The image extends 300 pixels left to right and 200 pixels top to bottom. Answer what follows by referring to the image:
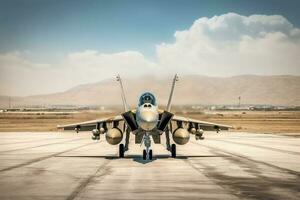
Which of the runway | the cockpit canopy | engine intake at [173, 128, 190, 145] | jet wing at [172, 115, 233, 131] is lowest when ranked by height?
the runway

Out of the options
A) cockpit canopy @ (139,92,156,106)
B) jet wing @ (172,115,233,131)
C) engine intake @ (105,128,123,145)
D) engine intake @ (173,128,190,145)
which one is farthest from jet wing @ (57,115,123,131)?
engine intake @ (173,128,190,145)

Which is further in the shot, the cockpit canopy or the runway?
the cockpit canopy

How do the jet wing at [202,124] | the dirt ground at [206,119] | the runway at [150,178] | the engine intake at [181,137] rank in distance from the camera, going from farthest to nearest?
1. the dirt ground at [206,119]
2. the jet wing at [202,124]
3. the engine intake at [181,137]
4. the runway at [150,178]

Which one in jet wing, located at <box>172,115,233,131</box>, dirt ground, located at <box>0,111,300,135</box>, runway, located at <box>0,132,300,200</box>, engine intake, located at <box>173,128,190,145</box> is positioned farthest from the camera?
dirt ground, located at <box>0,111,300,135</box>

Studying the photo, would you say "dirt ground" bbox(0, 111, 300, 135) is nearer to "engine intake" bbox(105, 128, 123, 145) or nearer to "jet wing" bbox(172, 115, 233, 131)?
"jet wing" bbox(172, 115, 233, 131)

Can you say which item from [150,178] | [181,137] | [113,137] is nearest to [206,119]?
[181,137]

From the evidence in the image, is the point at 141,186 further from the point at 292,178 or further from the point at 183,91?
the point at 183,91

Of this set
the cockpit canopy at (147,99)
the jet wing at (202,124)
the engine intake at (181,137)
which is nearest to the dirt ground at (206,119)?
the jet wing at (202,124)

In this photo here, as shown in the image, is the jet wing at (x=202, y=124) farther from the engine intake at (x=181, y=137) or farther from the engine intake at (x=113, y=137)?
the engine intake at (x=113, y=137)

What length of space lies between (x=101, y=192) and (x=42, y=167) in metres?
7.95

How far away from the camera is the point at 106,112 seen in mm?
28578

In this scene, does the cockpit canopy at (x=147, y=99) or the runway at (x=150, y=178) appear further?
the cockpit canopy at (x=147, y=99)

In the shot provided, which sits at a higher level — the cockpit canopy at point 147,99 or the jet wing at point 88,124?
the cockpit canopy at point 147,99

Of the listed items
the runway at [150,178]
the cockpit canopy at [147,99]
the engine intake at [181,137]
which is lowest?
the runway at [150,178]
